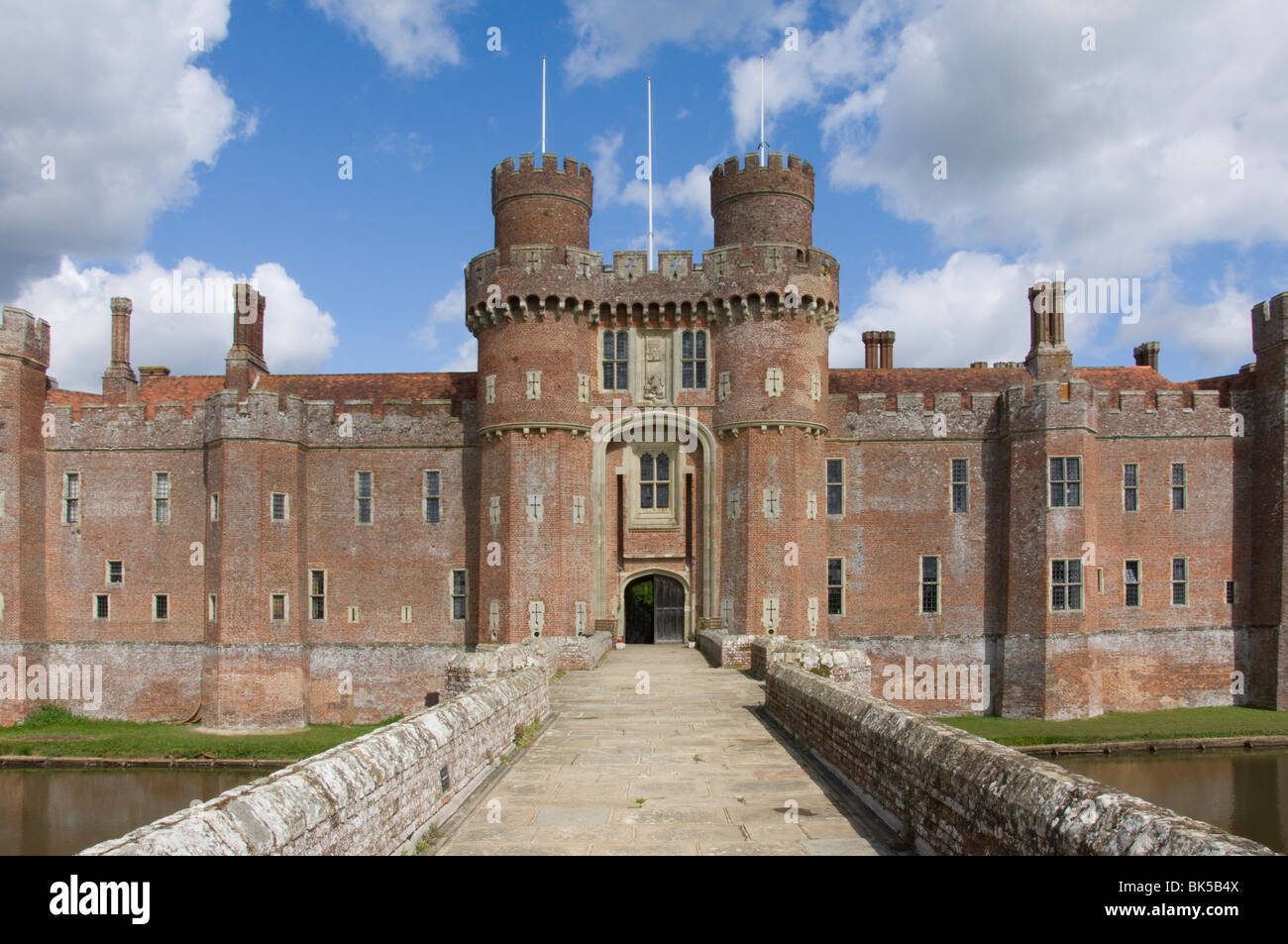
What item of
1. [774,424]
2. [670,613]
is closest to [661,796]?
[774,424]

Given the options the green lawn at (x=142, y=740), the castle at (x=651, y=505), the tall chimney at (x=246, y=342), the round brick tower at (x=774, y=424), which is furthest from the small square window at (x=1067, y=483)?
the tall chimney at (x=246, y=342)

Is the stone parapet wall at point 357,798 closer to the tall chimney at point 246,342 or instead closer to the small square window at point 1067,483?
the small square window at point 1067,483

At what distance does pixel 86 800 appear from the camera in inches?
1024

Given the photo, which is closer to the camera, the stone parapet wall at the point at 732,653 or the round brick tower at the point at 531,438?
the stone parapet wall at the point at 732,653

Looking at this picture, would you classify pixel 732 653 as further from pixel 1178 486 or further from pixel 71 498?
pixel 71 498

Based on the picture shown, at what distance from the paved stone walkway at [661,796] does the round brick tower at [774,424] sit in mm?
13018

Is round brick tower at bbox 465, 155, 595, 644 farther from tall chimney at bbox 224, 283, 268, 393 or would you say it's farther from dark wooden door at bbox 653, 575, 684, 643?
tall chimney at bbox 224, 283, 268, 393

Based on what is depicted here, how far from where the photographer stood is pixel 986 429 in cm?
3469

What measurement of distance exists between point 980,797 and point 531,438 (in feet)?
83.7

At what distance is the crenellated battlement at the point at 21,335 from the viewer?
33562 millimetres

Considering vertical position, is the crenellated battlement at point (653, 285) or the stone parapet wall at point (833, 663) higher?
the crenellated battlement at point (653, 285)

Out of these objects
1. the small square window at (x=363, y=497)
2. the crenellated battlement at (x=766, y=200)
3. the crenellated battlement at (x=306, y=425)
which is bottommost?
the small square window at (x=363, y=497)

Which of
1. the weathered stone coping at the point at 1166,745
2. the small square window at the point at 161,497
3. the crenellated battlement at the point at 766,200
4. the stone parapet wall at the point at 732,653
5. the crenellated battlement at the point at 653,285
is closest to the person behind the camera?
the stone parapet wall at the point at 732,653

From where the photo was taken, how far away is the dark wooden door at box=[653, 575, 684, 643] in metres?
33.1
